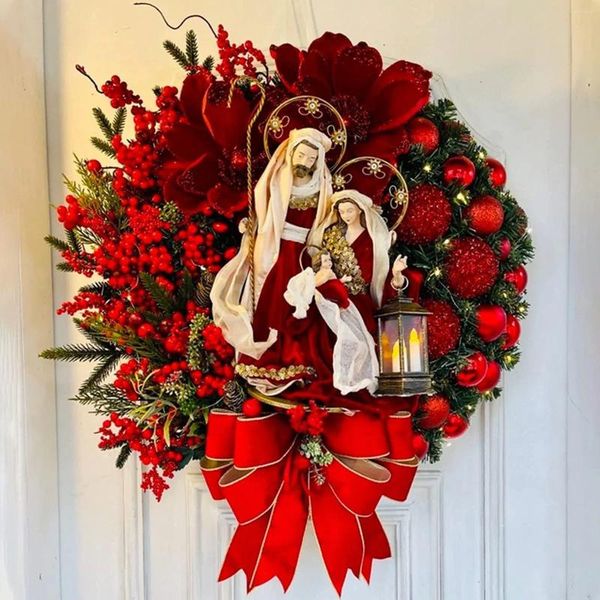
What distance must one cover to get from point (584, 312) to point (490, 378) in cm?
38

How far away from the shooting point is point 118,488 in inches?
46.0

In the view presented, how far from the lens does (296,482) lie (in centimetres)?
87

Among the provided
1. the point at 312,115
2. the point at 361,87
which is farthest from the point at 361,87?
the point at 312,115

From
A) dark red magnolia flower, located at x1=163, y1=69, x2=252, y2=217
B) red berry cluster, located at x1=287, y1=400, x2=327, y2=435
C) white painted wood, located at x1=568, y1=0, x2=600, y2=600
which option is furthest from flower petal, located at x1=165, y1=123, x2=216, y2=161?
white painted wood, located at x1=568, y1=0, x2=600, y2=600

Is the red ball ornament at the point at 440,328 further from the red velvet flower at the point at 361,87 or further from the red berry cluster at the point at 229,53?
the red berry cluster at the point at 229,53

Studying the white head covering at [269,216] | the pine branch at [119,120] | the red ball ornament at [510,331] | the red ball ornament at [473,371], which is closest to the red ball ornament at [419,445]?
the red ball ornament at [473,371]

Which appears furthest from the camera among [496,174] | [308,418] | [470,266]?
[496,174]

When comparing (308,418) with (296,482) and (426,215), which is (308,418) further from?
(426,215)

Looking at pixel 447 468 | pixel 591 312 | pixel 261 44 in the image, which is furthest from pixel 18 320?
pixel 591 312

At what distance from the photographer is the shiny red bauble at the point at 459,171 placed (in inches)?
37.1

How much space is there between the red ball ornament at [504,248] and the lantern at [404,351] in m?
0.22

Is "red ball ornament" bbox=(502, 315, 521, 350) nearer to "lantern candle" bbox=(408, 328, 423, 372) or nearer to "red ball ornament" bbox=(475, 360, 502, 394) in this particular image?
"red ball ornament" bbox=(475, 360, 502, 394)

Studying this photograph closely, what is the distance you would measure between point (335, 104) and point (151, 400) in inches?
23.7

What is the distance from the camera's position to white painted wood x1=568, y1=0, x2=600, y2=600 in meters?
1.19
